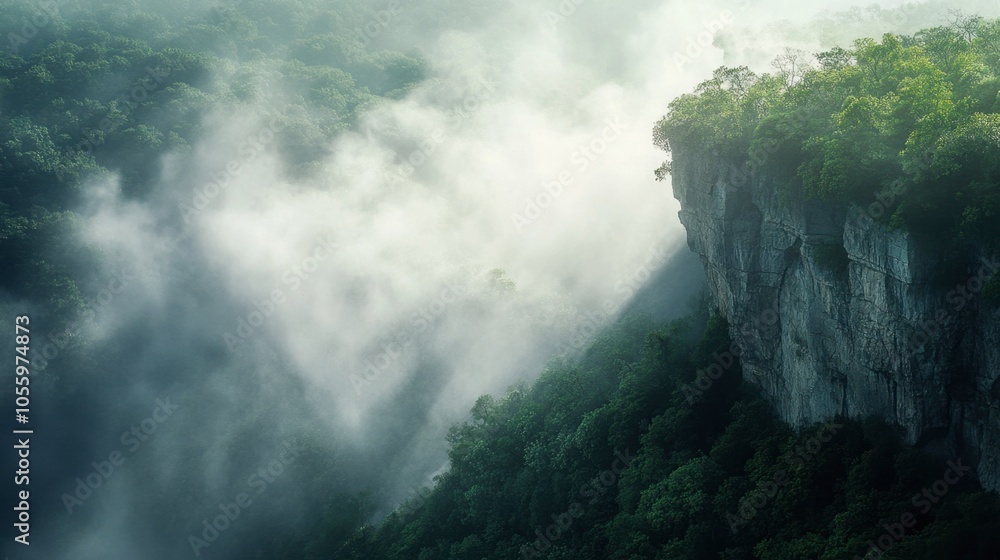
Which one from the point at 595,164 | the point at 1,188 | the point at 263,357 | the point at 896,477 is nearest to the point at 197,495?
the point at 263,357

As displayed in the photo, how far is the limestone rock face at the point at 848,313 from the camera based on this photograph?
30578mm

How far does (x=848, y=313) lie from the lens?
3519cm

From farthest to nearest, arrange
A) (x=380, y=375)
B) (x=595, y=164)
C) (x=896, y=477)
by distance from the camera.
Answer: (x=595, y=164) → (x=380, y=375) → (x=896, y=477)

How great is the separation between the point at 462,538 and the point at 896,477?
28969 millimetres

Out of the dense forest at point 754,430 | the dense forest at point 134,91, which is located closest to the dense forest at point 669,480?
the dense forest at point 754,430

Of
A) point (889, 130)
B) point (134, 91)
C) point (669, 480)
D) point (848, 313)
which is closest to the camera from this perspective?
point (889, 130)

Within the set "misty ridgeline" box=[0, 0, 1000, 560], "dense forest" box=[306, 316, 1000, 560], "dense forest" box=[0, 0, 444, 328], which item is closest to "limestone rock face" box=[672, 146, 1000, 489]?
"misty ridgeline" box=[0, 0, 1000, 560]

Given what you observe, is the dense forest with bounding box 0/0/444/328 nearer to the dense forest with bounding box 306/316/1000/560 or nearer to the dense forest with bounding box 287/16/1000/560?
the dense forest with bounding box 306/316/1000/560

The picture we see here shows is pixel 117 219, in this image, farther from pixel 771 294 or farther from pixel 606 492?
pixel 771 294

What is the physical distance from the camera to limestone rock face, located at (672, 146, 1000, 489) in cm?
3058

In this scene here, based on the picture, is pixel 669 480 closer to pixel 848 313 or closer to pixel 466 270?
pixel 848 313

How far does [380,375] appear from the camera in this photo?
276ft

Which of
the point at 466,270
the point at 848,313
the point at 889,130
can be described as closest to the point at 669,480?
the point at 848,313

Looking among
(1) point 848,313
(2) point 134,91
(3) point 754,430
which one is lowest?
(3) point 754,430
